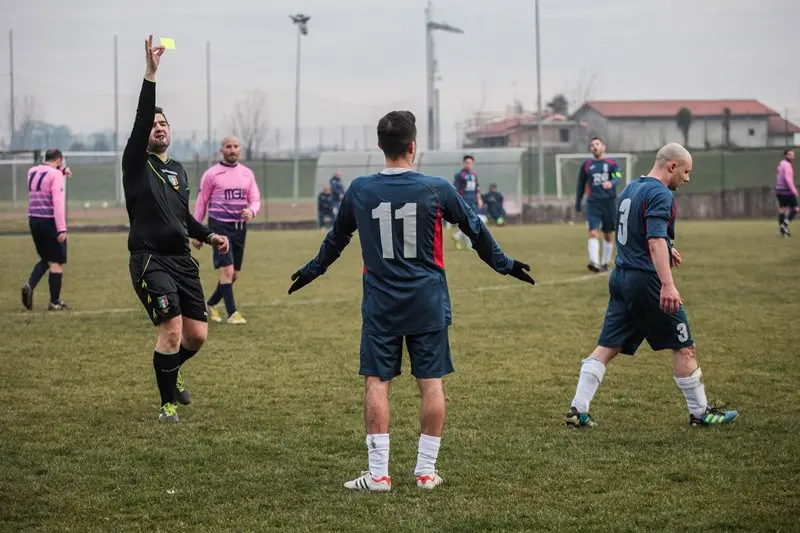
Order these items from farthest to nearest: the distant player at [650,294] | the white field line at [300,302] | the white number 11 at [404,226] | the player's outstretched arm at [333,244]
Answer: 1. the white field line at [300,302]
2. the distant player at [650,294]
3. the player's outstretched arm at [333,244]
4. the white number 11 at [404,226]

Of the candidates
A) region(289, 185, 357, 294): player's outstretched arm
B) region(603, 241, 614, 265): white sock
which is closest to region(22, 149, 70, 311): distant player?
region(289, 185, 357, 294): player's outstretched arm

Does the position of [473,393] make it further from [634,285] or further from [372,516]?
[372,516]

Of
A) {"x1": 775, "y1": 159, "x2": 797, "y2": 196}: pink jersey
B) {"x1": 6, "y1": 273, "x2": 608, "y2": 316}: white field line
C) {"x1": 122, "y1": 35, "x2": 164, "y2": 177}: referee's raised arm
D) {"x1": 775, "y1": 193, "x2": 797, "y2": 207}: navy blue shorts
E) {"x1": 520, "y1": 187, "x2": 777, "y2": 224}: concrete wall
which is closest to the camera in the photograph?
{"x1": 122, "y1": 35, "x2": 164, "y2": 177}: referee's raised arm

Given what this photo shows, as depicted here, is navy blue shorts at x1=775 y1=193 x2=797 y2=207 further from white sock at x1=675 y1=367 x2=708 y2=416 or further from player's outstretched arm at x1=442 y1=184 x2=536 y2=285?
player's outstretched arm at x1=442 y1=184 x2=536 y2=285

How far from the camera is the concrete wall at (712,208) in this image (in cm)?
4278

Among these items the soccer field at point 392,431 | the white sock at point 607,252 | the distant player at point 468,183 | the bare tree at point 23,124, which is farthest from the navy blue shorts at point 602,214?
the bare tree at point 23,124

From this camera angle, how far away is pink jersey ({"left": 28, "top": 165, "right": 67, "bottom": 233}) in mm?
14141

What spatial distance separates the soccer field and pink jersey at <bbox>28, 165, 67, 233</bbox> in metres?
1.35

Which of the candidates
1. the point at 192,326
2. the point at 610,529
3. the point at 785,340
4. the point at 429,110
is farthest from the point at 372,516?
the point at 429,110

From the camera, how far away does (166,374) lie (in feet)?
25.1

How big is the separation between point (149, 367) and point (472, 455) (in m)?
4.36

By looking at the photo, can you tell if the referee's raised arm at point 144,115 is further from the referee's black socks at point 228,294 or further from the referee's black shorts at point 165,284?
the referee's black socks at point 228,294

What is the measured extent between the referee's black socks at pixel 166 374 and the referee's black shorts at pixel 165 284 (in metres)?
0.27

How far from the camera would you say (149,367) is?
388 inches
